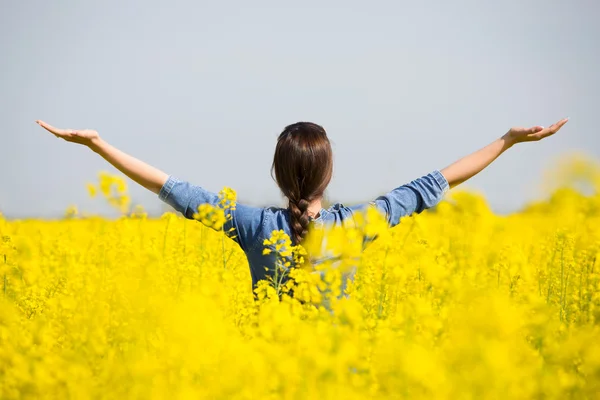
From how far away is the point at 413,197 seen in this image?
3.01m

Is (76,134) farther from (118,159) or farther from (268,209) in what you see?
(268,209)

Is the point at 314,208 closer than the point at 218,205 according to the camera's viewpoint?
Yes

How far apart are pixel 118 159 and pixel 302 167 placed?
745mm

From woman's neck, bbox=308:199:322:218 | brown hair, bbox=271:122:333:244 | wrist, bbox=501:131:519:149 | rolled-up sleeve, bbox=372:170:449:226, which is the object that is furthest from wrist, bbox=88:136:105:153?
wrist, bbox=501:131:519:149

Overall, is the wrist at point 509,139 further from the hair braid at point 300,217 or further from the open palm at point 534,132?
the hair braid at point 300,217

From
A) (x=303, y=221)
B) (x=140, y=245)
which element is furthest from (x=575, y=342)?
(x=140, y=245)

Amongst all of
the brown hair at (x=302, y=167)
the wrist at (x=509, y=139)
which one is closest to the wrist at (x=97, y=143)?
the brown hair at (x=302, y=167)

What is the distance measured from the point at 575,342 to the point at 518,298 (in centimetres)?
136

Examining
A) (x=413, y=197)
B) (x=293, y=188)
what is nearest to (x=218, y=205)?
(x=293, y=188)

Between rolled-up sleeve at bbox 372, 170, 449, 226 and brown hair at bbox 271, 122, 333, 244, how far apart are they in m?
0.25

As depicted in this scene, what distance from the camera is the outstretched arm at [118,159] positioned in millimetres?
2959

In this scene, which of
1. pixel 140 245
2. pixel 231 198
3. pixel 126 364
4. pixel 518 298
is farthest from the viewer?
pixel 140 245

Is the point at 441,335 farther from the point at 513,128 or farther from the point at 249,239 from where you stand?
the point at 513,128

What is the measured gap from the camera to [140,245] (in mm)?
4832
